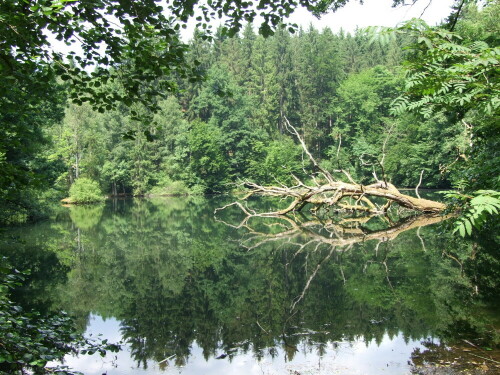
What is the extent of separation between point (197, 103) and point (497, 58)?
57.4m

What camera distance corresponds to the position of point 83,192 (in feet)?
122

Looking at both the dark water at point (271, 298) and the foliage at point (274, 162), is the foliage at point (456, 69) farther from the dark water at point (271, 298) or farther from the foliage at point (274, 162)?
the foliage at point (274, 162)

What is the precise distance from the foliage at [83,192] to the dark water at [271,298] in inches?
910

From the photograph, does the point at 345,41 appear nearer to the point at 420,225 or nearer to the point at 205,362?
the point at 420,225

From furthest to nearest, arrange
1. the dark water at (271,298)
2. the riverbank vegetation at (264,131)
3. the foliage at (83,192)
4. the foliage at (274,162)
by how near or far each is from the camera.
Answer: the foliage at (274,162)
the riverbank vegetation at (264,131)
the foliage at (83,192)
the dark water at (271,298)

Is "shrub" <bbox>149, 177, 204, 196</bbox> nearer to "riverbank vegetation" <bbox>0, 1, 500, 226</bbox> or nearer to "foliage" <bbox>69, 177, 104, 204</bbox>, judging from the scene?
"riverbank vegetation" <bbox>0, 1, 500, 226</bbox>

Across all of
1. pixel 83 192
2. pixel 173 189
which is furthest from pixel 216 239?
pixel 173 189

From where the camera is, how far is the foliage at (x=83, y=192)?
37.2m

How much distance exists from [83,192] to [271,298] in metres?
32.9

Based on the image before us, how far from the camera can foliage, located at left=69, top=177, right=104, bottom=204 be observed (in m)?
37.2

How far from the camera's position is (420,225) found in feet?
55.2

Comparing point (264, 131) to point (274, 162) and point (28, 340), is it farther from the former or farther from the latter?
point (28, 340)

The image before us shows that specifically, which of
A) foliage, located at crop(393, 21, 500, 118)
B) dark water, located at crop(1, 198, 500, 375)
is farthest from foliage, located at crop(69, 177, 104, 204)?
foliage, located at crop(393, 21, 500, 118)

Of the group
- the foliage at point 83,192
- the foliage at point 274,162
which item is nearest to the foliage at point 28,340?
the foliage at point 83,192
